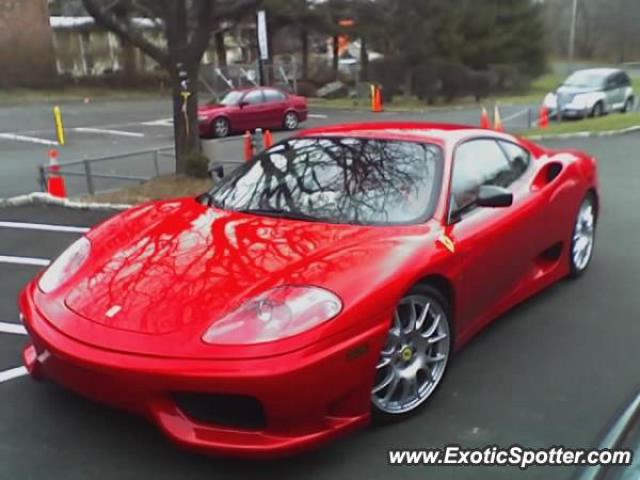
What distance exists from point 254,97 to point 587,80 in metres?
10.5

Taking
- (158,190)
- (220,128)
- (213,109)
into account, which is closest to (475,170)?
(158,190)

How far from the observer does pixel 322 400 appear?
2.69 m

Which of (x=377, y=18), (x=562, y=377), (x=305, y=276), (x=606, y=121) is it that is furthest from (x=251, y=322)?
(x=377, y=18)

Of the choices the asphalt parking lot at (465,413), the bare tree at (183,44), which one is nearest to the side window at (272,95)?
the bare tree at (183,44)

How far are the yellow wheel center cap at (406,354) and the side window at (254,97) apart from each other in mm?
17067

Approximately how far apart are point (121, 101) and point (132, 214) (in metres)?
29.1

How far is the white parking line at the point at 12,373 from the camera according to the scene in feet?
12.1

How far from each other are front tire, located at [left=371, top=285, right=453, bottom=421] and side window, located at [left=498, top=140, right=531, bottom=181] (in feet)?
5.04

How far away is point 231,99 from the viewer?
19.5 meters

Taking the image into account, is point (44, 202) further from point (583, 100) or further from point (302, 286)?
point (583, 100)

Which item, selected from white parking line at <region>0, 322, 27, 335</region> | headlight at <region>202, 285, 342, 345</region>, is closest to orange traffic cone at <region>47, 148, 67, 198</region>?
white parking line at <region>0, 322, 27, 335</region>

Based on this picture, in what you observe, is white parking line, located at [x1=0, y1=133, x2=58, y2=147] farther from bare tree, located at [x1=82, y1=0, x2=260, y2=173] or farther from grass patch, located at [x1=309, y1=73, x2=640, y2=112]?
grass patch, located at [x1=309, y1=73, x2=640, y2=112]

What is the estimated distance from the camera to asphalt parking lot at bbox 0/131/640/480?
2.85 metres

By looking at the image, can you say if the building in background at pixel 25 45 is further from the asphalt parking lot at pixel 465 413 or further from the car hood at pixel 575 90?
the asphalt parking lot at pixel 465 413
